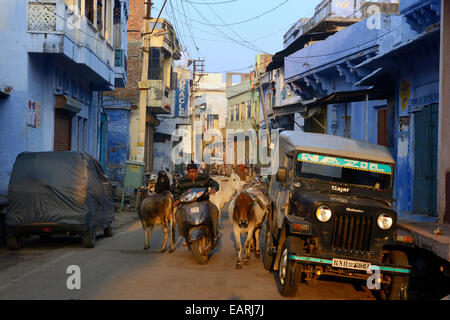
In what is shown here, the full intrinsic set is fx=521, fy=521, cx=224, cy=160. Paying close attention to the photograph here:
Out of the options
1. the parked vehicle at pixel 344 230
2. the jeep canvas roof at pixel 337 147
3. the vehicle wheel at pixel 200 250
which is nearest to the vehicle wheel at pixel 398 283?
the parked vehicle at pixel 344 230

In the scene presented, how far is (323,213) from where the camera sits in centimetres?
744

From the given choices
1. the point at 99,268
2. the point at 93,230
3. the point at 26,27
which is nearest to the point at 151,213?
the point at 93,230

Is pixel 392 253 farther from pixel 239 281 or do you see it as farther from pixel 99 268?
pixel 99 268

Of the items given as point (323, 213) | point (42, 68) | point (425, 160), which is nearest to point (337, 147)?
point (323, 213)

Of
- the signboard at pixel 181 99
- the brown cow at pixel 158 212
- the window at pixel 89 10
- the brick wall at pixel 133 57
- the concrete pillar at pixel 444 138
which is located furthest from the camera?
the signboard at pixel 181 99

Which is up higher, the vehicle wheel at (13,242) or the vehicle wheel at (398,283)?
the vehicle wheel at (398,283)

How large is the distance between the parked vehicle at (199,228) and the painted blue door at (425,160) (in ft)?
20.3

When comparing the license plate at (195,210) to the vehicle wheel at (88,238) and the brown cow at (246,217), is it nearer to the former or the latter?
the brown cow at (246,217)

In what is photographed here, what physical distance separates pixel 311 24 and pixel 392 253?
86.6 feet

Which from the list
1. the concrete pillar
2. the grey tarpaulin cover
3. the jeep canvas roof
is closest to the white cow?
the grey tarpaulin cover

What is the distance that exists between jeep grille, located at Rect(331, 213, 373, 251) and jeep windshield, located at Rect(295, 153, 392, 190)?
4.99ft

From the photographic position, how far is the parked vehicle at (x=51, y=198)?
11422 mm

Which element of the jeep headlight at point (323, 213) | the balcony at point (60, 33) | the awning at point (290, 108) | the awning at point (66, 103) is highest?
the balcony at point (60, 33)

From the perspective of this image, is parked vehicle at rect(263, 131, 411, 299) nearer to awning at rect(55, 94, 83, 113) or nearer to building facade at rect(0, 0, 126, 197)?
building facade at rect(0, 0, 126, 197)
